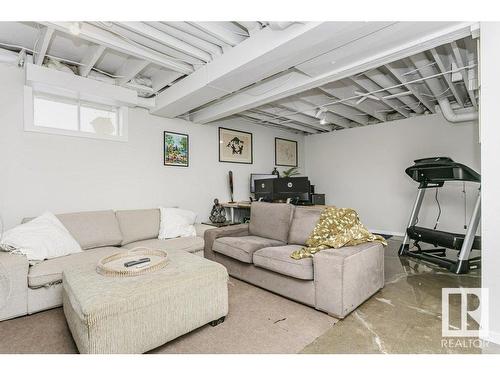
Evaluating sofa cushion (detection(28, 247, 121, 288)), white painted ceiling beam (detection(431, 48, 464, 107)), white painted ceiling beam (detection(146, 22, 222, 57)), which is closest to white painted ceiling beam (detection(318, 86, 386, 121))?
white painted ceiling beam (detection(431, 48, 464, 107))

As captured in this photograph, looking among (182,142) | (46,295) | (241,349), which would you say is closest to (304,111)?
(182,142)

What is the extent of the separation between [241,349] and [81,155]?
3.16 m

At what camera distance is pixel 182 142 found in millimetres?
4508

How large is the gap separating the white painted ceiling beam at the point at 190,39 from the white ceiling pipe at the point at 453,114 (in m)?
3.91

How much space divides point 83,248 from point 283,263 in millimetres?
2259

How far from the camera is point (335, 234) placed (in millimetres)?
2629

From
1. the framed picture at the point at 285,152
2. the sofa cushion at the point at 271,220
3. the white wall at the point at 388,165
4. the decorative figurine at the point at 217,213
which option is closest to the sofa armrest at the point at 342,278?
the sofa cushion at the point at 271,220

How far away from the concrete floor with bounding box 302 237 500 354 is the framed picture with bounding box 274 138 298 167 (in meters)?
3.73

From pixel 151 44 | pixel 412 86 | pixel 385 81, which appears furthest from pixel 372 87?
pixel 151 44

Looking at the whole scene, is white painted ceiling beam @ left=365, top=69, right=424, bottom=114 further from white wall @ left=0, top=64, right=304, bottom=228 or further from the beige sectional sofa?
the beige sectional sofa

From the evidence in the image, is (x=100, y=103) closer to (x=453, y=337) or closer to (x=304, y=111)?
(x=304, y=111)

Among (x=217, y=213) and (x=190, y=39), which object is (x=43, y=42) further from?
(x=217, y=213)

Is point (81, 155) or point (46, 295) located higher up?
point (81, 155)

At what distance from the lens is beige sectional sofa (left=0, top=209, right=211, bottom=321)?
218 cm
